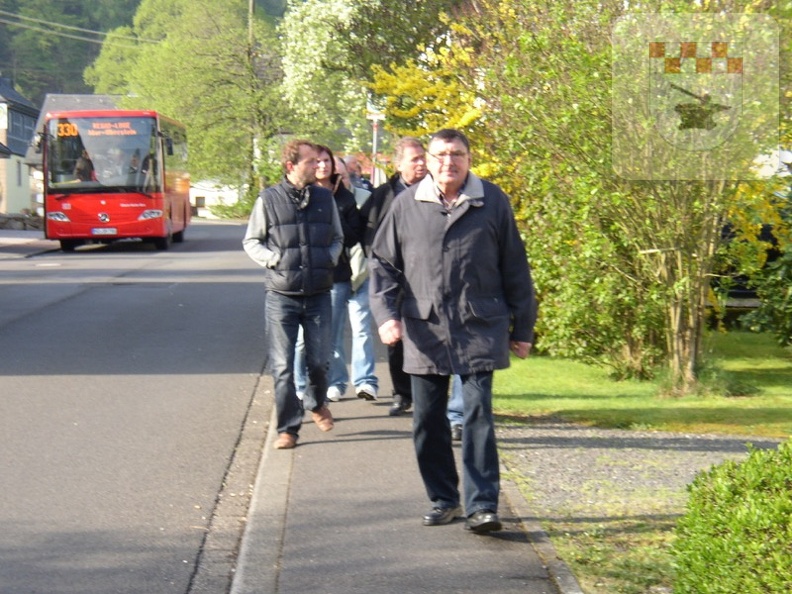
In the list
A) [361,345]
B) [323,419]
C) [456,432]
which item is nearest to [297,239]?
[323,419]

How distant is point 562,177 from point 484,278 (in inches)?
172

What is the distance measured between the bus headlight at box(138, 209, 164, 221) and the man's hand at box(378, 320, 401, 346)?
25947 mm

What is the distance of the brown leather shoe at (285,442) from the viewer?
8.14 m

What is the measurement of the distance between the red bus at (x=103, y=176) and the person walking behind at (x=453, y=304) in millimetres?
25800

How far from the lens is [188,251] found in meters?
31.9

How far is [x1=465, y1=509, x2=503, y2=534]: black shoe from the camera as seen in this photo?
19.9ft

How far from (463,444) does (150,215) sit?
2616 centimetres

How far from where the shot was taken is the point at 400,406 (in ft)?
30.6

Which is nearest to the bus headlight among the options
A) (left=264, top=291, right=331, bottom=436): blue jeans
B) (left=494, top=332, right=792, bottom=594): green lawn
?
(left=494, top=332, right=792, bottom=594): green lawn

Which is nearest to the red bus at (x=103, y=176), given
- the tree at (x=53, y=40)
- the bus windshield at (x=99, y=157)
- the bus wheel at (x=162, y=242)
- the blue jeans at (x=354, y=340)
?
the bus windshield at (x=99, y=157)

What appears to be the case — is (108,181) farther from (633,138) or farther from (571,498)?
(571,498)

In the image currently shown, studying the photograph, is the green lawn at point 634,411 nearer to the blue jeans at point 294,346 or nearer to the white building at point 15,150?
the blue jeans at point 294,346

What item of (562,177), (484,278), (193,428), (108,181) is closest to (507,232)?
(484,278)

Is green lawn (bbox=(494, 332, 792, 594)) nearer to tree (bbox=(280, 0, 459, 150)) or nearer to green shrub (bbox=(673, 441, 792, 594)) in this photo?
green shrub (bbox=(673, 441, 792, 594))
